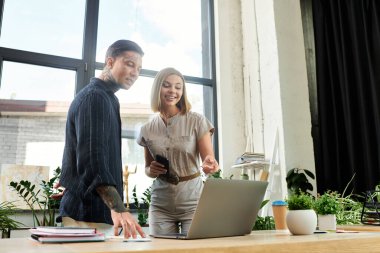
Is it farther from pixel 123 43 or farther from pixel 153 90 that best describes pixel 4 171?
pixel 123 43

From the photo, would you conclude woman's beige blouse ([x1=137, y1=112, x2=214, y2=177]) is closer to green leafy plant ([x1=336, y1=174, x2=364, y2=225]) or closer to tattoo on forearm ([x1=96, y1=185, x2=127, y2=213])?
tattoo on forearm ([x1=96, y1=185, x2=127, y2=213])

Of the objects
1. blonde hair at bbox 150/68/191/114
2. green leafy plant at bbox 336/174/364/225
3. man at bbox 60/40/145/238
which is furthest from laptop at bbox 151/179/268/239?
green leafy plant at bbox 336/174/364/225

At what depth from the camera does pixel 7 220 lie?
3.01 metres

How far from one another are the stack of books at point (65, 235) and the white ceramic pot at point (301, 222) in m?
0.62

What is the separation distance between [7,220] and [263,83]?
3.04 m

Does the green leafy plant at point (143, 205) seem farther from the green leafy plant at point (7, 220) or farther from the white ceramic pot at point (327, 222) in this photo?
the white ceramic pot at point (327, 222)

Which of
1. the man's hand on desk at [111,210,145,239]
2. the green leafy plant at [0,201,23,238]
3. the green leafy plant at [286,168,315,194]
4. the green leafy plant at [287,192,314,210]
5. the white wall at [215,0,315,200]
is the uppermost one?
the white wall at [215,0,315,200]

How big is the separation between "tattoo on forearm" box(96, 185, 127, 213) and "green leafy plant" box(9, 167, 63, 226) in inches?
85.5

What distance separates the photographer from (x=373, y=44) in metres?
4.14

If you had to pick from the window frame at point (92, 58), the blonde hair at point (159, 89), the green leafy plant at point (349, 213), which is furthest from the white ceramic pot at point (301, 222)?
the window frame at point (92, 58)

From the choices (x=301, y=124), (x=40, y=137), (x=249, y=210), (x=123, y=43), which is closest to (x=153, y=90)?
(x=123, y=43)

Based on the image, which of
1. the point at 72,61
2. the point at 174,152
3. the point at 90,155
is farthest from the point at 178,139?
the point at 72,61

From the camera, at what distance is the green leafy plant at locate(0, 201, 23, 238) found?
297 centimetres

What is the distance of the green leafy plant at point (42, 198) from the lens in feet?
10.6
